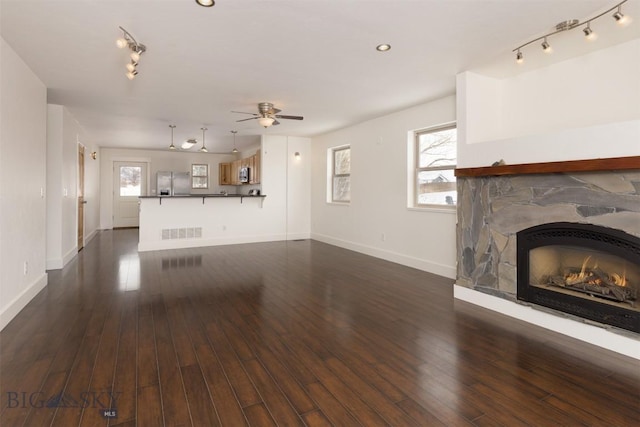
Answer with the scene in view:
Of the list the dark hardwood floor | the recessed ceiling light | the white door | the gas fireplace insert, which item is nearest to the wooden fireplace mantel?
the gas fireplace insert

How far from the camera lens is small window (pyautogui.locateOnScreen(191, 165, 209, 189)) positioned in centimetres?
1130

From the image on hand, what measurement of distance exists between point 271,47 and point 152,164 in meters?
8.97

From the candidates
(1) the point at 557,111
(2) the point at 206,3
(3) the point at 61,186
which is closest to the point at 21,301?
(3) the point at 61,186

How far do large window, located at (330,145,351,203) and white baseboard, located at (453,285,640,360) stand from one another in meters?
3.87

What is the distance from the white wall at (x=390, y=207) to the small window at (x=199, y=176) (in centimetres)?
544

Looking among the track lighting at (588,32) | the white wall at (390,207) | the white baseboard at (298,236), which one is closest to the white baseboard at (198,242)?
the white baseboard at (298,236)

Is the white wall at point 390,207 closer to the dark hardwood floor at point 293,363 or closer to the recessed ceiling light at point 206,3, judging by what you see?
the dark hardwood floor at point 293,363

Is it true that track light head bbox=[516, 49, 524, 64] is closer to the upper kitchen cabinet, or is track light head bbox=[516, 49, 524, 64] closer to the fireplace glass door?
the fireplace glass door

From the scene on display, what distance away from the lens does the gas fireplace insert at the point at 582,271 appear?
2.58m

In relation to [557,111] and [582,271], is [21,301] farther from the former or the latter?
[557,111]

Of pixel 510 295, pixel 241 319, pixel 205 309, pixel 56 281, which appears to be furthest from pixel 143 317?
pixel 510 295

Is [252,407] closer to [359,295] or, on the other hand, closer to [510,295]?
[359,295]

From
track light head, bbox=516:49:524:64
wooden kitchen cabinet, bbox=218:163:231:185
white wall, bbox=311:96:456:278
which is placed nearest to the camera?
track light head, bbox=516:49:524:64

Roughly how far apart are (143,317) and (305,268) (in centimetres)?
251
